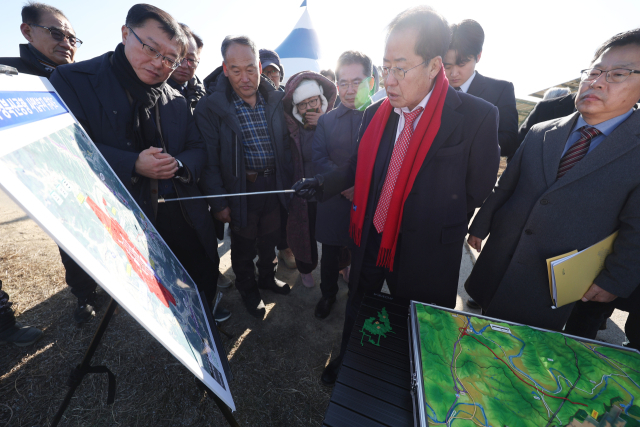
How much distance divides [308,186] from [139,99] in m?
1.23

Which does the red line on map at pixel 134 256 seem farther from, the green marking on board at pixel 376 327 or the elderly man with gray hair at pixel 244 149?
the elderly man with gray hair at pixel 244 149

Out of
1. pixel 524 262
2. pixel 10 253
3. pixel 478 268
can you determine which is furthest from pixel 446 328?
pixel 10 253

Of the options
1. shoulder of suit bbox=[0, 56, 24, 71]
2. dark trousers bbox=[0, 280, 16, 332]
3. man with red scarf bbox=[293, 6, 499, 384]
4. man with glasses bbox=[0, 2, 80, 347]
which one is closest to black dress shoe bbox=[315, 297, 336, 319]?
man with red scarf bbox=[293, 6, 499, 384]

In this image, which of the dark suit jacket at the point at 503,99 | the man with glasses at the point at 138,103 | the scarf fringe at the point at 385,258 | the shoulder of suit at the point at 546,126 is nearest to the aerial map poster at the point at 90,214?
the man with glasses at the point at 138,103

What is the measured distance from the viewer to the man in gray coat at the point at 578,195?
136 cm

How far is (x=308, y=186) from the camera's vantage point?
1812 millimetres

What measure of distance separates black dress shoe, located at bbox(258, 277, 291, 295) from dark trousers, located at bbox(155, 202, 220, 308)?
0.72 m

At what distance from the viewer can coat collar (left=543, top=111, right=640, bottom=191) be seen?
134 cm

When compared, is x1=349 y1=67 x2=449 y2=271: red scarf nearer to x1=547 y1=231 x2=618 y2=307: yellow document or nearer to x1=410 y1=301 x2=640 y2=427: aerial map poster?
x1=410 y1=301 x2=640 y2=427: aerial map poster

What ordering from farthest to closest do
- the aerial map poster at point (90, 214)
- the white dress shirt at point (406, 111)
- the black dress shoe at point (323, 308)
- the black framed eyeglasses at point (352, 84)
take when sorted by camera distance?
the black dress shoe at point (323, 308) < the black framed eyeglasses at point (352, 84) < the white dress shirt at point (406, 111) < the aerial map poster at point (90, 214)

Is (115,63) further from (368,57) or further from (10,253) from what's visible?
(10,253)

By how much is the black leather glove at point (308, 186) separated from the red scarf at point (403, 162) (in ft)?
0.95

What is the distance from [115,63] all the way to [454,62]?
2793 millimetres

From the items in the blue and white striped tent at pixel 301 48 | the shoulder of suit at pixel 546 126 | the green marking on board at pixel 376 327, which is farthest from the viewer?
the blue and white striped tent at pixel 301 48
